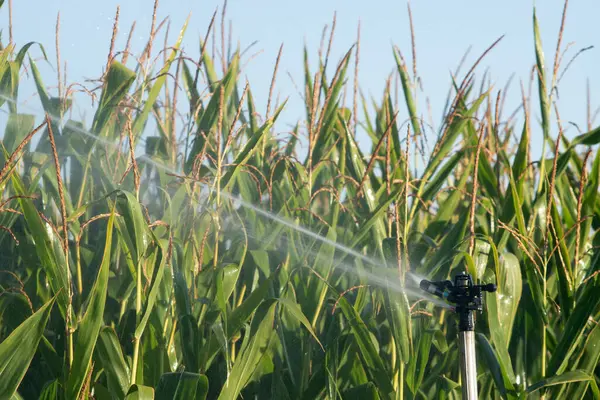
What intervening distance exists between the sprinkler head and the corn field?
0.10m

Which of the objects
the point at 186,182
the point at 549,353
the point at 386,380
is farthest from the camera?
the point at 549,353

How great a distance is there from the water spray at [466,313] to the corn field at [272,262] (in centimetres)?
11

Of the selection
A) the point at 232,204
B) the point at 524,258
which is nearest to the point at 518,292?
the point at 524,258

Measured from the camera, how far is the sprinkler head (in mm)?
1697

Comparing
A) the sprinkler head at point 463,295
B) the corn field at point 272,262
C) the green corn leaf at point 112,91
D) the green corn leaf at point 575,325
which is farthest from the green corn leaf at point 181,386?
the green corn leaf at point 575,325

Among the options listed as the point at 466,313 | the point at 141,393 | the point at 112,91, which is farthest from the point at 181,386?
the point at 112,91

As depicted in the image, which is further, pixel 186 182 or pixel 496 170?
pixel 496 170

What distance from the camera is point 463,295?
1714mm

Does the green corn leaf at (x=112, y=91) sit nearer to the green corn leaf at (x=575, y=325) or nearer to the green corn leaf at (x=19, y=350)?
the green corn leaf at (x=19, y=350)

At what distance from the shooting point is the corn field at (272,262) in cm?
168

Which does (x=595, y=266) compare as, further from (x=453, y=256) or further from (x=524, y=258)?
(x=453, y=256)

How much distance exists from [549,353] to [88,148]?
49.5 inches

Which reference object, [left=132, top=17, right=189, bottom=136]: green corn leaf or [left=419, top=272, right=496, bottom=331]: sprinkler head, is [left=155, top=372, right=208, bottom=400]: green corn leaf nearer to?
[left=419, top=272, right=496, bottom=331]: sprinkler head

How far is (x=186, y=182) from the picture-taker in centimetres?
191
